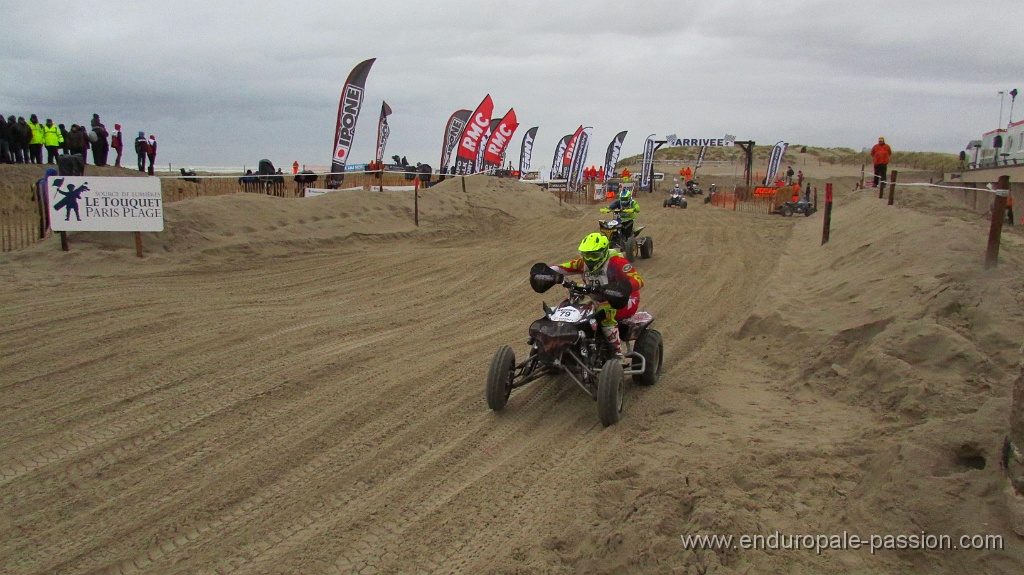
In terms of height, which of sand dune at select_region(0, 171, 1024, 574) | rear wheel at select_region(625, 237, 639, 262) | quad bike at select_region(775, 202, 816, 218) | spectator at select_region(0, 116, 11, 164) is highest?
spectator at select_region(0, 116, 11, 164)

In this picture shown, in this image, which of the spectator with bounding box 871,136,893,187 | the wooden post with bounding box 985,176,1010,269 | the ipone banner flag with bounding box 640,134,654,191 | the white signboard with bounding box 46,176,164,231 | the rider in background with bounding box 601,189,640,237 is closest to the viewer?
the wooden post with bounding box 985,176,1010,269

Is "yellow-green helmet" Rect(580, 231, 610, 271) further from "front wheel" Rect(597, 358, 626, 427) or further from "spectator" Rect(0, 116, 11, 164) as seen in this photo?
"spectator" Rect(0, 116, 11, 164)

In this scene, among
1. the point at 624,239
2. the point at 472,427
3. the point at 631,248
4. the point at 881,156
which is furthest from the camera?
the point at 881,156

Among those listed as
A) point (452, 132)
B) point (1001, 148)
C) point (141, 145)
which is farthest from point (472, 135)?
point (1001, 148)

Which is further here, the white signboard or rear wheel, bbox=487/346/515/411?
the white signboard

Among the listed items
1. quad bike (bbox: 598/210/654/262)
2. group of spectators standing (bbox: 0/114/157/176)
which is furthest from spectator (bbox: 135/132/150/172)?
quad bike (bbox: 598/210/654/262)

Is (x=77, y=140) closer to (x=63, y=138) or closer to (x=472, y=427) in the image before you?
(x=63, y=138)

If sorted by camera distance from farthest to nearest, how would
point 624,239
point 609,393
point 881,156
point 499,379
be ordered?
point 881,156
point 624,239
point 499,379
point 609,393

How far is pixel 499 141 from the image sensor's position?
2720 centimetres

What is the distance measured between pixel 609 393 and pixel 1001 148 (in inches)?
981

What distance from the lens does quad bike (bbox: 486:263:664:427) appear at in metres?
5.41

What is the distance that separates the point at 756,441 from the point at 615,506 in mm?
1270

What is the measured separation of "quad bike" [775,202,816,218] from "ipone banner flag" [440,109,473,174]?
A: 12569 millimetres

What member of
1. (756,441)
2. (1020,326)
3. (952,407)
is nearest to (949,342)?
(1020,326)
